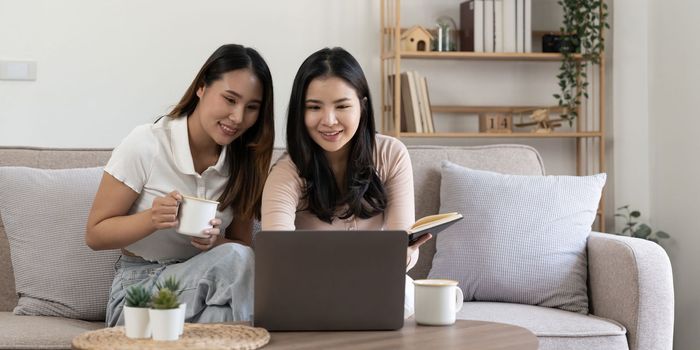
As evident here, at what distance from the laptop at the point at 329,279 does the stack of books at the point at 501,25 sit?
2392 mm

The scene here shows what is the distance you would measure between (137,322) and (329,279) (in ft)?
1.09

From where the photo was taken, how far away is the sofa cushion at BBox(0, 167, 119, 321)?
2.38m

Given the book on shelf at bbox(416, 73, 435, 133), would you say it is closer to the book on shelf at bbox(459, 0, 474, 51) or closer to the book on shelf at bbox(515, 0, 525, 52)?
the book on shelf at bbox(459, 0, 474, 51)

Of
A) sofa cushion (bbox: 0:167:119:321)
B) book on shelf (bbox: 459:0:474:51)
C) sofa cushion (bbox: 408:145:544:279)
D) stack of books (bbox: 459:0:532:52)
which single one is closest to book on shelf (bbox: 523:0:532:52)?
stack of books (bbox: 459:0:532:52)

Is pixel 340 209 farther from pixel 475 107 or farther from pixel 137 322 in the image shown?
pixel 475 107

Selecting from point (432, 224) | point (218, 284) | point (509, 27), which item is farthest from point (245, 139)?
point (509, 27)

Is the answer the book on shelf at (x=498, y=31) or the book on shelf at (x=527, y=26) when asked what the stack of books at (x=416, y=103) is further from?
the book on shelf at (x=527, y=26)

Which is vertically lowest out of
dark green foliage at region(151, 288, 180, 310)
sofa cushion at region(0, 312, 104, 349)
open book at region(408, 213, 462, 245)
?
sofa cushion at region(0, 312, 104, 349)

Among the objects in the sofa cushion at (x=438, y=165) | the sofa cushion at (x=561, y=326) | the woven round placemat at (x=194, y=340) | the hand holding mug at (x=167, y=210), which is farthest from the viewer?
the sofa cushion at (x=438, y=165)

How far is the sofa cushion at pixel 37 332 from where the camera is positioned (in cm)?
206

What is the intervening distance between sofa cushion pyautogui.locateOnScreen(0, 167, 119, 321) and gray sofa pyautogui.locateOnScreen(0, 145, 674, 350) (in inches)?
2.2

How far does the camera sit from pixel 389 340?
158 cm

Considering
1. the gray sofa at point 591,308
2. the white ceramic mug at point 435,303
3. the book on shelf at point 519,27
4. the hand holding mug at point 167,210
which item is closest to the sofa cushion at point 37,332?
the gray sofa at point 591,308

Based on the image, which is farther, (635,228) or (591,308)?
(635,228)
